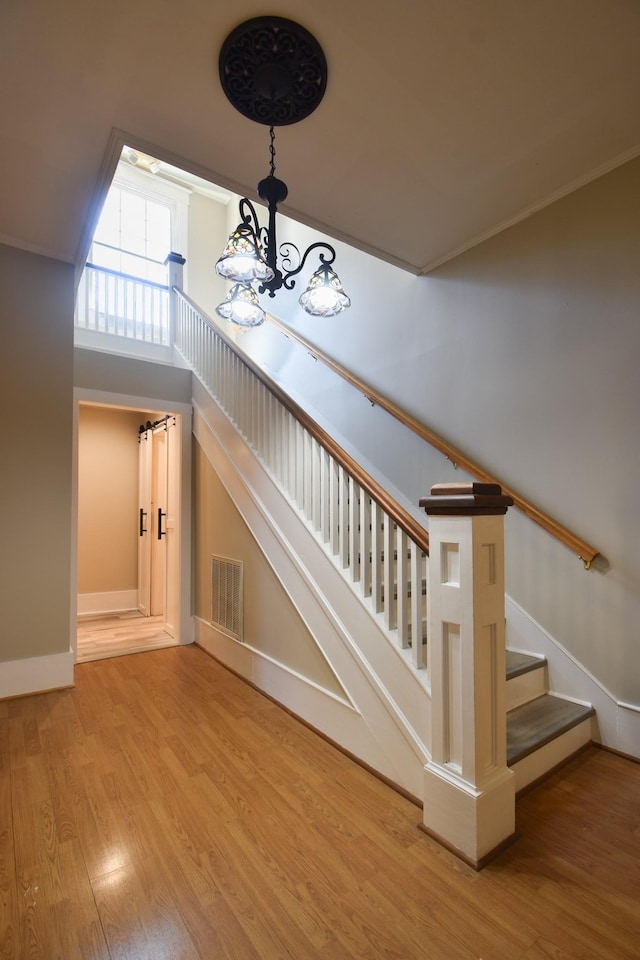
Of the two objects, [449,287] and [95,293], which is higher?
[95,293]

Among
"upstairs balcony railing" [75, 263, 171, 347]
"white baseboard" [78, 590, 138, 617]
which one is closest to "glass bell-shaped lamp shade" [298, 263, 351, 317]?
"upstairs balcony railing" [75, 263, 171, 347]

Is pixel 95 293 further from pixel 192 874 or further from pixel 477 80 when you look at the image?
pixel 192 874

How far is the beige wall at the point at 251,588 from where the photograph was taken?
8.19 feet

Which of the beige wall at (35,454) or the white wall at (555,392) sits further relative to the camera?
the beige wall at (35,454)

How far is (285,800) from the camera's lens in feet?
5.87

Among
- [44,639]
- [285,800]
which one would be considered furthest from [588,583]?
[44,639]

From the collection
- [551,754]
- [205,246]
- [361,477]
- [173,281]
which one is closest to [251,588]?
[361,477]

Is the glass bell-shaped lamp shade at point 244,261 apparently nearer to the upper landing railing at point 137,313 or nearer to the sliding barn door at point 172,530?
the upper landing railing at point 137,313

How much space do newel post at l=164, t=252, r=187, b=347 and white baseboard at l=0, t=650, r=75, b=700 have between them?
304 cm

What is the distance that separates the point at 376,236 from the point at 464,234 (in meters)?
0.55

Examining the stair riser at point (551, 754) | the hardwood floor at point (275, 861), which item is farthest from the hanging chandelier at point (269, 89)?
the stair riser at point (551, 754)

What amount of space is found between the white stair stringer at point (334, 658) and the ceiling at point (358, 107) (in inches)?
66.1

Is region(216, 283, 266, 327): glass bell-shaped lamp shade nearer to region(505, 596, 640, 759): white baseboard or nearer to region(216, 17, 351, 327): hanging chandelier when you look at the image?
region(216, 17, 351, 327): hanging chandelier

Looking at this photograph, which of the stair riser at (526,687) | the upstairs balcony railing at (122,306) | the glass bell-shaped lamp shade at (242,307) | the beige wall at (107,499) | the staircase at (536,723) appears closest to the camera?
the staircase at (536,723)
